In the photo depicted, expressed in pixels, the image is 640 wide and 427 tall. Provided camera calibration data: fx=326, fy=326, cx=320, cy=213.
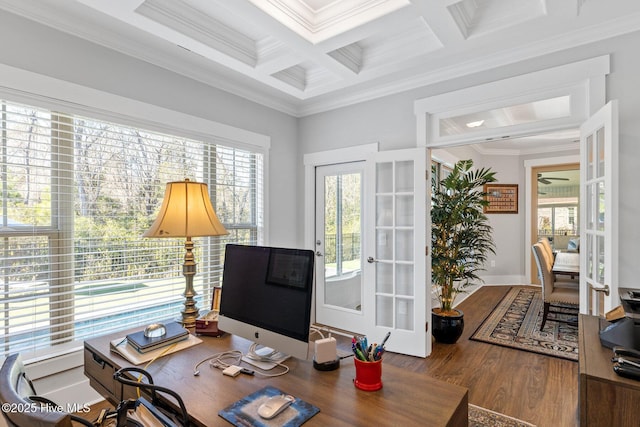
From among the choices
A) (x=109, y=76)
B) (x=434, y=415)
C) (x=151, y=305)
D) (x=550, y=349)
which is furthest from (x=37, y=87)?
Answer: (x=550, y=349)

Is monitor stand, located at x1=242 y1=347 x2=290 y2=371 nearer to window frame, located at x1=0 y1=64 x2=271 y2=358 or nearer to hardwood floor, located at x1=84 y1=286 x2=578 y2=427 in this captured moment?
hardwood floor, located at x1=84 y1=286 x2=578 y2=427

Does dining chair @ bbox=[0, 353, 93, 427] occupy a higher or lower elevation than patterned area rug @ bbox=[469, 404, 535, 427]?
higher

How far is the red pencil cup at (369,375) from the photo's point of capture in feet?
3.76

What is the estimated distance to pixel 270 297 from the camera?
4.50 feet

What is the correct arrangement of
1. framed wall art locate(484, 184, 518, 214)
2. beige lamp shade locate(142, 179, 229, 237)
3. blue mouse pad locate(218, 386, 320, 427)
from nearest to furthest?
blue mouse pad locate(218, 386, 320, 427)
beige lamp shade locate(142, 179, 229, 237)
framed wall art locate(484, 184, 518, 214)

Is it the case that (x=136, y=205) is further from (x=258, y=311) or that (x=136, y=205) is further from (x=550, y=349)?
(x=550, y=349)

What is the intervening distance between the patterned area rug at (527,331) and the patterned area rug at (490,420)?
1356 mm

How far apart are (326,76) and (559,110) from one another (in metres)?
2.00

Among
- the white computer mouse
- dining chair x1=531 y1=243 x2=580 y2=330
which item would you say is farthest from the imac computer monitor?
dining chair x1=531 y1=243 x2=580 y2=330

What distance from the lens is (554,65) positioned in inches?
97.3

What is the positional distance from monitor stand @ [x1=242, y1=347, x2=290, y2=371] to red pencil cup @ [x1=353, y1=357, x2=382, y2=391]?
0.37 m

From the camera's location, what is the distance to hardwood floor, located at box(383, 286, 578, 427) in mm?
2256

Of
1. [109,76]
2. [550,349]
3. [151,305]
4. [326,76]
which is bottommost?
[550,349]

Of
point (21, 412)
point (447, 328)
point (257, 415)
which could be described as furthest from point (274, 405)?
point (447, 328)
